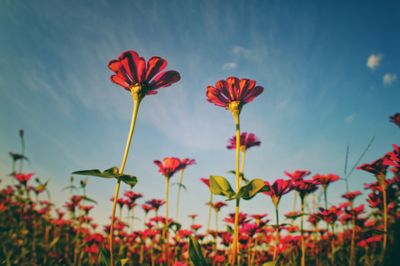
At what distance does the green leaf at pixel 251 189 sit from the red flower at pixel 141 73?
94 cm

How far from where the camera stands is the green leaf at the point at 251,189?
1520mm

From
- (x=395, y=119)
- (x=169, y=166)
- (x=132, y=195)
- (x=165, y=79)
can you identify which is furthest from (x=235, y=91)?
(x=395, y=119)

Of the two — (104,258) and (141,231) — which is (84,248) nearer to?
(141,231)

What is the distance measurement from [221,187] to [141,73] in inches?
40.6

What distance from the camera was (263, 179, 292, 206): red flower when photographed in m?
2.18

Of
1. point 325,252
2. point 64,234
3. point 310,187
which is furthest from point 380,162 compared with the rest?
point 64,234

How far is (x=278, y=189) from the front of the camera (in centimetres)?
222

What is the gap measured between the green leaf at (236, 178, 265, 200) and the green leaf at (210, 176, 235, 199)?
89mm

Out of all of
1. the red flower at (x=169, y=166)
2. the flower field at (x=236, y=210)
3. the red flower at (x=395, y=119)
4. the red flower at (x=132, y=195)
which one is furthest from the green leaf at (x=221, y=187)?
the red flower at (x=395, y=119)

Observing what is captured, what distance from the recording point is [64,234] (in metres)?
5.39

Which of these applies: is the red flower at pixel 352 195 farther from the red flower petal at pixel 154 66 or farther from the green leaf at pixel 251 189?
the red flower petal at pixel 154 66

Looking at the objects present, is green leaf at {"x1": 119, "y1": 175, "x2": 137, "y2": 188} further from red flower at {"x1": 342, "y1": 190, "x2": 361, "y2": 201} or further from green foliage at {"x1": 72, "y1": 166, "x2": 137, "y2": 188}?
red flower at {"x1": 342, "y1": 190, "x2": 361, "y2": 201}

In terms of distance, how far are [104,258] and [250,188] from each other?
1.03 meters

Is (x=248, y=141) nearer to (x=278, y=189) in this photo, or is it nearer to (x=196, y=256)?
(x=278, y=189)
